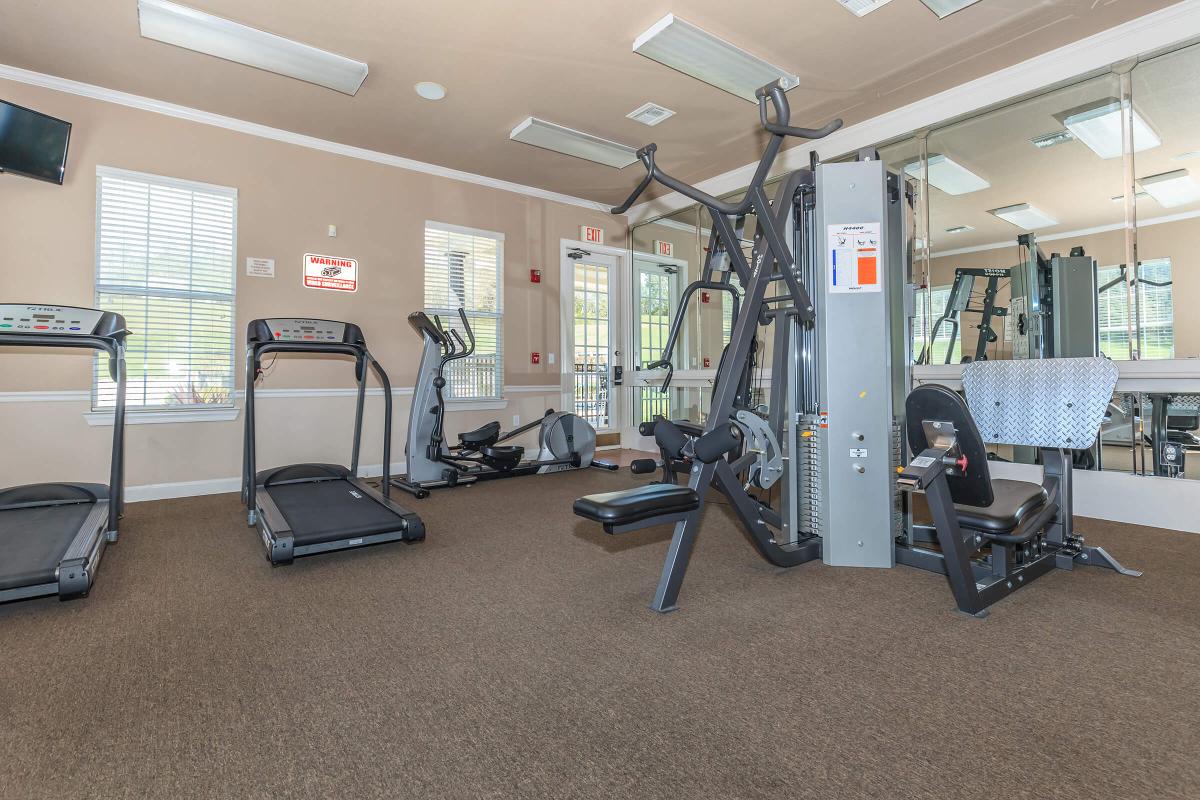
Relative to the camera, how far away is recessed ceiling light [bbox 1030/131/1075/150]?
4527 millimetres

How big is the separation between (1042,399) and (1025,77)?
2.88m

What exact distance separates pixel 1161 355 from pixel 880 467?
2.38 meters

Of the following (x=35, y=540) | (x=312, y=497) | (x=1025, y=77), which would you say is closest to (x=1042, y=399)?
(x=1025, y=77)

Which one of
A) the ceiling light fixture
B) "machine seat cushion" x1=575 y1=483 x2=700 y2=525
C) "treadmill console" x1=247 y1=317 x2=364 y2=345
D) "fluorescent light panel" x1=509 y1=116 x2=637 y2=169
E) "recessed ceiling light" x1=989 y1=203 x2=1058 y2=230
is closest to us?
"machine seat cushion" x1=575 y1=483 x2=700 y2=525

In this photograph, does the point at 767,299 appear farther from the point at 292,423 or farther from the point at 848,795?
the point at 292,423

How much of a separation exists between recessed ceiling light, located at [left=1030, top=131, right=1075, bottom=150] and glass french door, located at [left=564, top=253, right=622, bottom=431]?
169 inches

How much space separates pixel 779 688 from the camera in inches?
66.5

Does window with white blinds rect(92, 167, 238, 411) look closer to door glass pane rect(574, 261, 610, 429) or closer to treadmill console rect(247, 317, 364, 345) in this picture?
treadmill console rect(247, 317, 364, 345)

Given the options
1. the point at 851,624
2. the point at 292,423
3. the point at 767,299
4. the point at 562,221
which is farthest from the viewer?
the point at 562,221

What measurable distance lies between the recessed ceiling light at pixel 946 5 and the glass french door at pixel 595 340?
13.8 ft

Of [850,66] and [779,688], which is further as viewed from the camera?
[850,66]

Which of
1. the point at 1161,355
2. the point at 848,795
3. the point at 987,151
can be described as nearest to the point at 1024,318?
the point at 1161,355

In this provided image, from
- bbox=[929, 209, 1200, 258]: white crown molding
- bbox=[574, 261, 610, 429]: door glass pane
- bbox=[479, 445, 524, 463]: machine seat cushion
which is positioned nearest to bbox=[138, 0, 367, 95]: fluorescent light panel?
bbox=[479, 445, 524, 463]: machine seat cushion

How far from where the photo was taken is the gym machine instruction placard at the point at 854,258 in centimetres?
273
